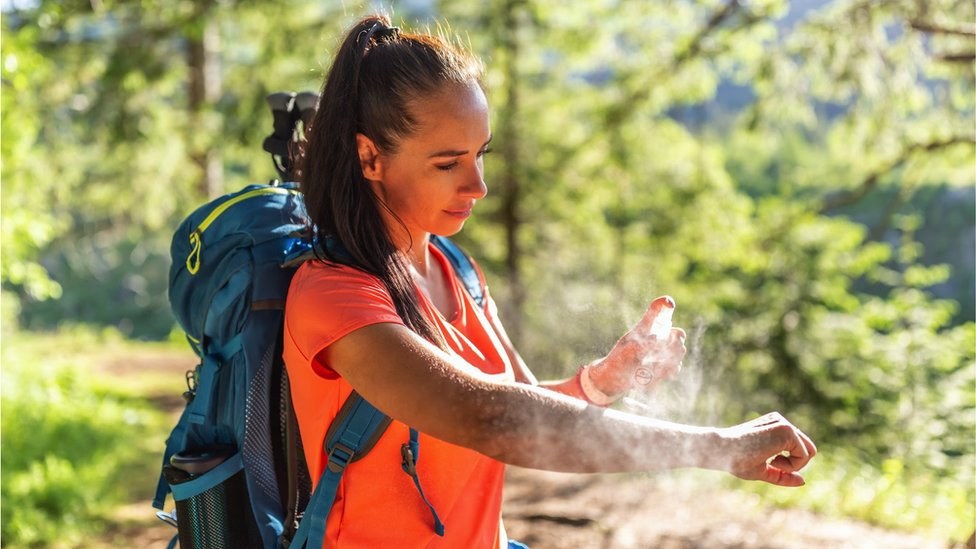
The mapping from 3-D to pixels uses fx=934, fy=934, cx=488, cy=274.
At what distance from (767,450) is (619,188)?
31.1 feet

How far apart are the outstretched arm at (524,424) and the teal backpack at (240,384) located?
323 millimetres

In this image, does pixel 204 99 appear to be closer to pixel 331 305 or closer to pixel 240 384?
pixel 240 384

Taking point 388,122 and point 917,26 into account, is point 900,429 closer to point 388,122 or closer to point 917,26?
point 917,26

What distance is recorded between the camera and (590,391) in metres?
1.86

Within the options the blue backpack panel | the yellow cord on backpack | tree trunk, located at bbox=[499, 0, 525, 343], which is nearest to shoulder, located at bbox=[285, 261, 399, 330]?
the blue backpack panel

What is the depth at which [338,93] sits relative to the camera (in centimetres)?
159

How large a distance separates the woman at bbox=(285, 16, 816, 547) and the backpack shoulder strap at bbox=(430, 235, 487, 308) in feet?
0.41

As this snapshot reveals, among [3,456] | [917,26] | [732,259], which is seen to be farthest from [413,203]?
[732,259]

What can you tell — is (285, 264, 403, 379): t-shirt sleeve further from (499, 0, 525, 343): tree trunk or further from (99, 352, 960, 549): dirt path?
(499, 0, 525, 343): tree trunk

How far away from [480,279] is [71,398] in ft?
25.3

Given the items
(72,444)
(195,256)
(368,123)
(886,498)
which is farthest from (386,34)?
(72,444)

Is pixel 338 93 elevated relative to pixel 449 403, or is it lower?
elevated

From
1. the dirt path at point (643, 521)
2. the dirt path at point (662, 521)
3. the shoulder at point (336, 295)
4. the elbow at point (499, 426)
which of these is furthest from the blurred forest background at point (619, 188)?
the elbow at point (499, 426)

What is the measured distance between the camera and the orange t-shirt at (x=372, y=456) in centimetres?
142
